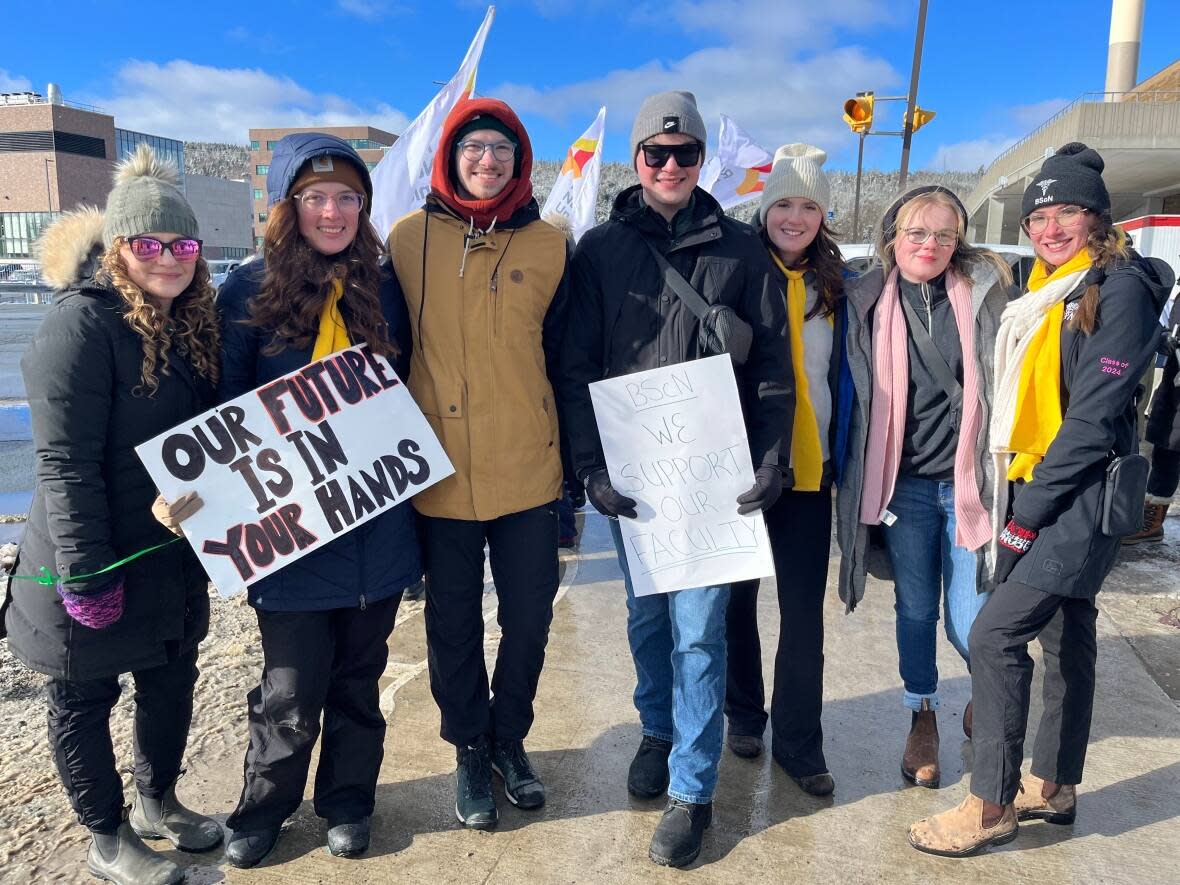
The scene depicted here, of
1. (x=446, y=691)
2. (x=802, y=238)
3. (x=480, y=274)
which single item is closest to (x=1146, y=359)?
(x=802, y=238)

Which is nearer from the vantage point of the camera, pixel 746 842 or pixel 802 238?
pixel 746 842

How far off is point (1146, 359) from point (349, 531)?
2.34m

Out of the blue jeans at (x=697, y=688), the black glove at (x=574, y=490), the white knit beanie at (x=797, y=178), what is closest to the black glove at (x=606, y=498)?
the black glove at (x=574, y=490)

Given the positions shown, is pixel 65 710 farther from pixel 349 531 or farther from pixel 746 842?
pixel 746 842

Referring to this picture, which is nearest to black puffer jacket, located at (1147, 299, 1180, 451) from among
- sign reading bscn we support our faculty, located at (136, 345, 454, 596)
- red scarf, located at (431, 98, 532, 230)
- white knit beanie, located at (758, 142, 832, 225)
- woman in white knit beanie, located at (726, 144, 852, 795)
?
woman in white knit beanie, located at (726, 144, 852, 795)

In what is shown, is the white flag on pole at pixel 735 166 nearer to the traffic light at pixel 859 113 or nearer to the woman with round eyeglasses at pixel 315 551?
the traffic light at pixel 859 113

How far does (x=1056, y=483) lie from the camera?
2.46 m

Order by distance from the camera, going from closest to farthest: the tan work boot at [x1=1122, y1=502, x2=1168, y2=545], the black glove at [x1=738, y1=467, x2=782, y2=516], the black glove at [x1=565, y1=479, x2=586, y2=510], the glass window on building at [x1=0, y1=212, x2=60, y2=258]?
the black glove at [x1=738, y1=467, x2=782, y2=516]
the black glove at [x1=565, y1=479, x2=586, y2=510]
the tan work boot at [x1=1122, y1=502, x2=1168, y2=545]
the glass window on building at [x1=0, y1=212, x2=60, y2=258]

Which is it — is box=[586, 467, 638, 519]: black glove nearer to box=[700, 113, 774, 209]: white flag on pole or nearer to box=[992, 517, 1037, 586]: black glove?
box=[992, 517, 1037, 586]: black glove

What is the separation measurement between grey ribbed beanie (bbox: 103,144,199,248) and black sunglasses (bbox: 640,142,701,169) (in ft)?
4.41

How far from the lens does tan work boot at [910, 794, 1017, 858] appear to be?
2594 mm

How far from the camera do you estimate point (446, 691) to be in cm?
285

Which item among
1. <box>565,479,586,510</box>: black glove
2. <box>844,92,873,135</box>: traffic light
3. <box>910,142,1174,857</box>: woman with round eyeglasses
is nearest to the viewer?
<box>910,142,1174,857</box>: woman with round eyeglasses

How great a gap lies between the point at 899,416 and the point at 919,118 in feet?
42.0
